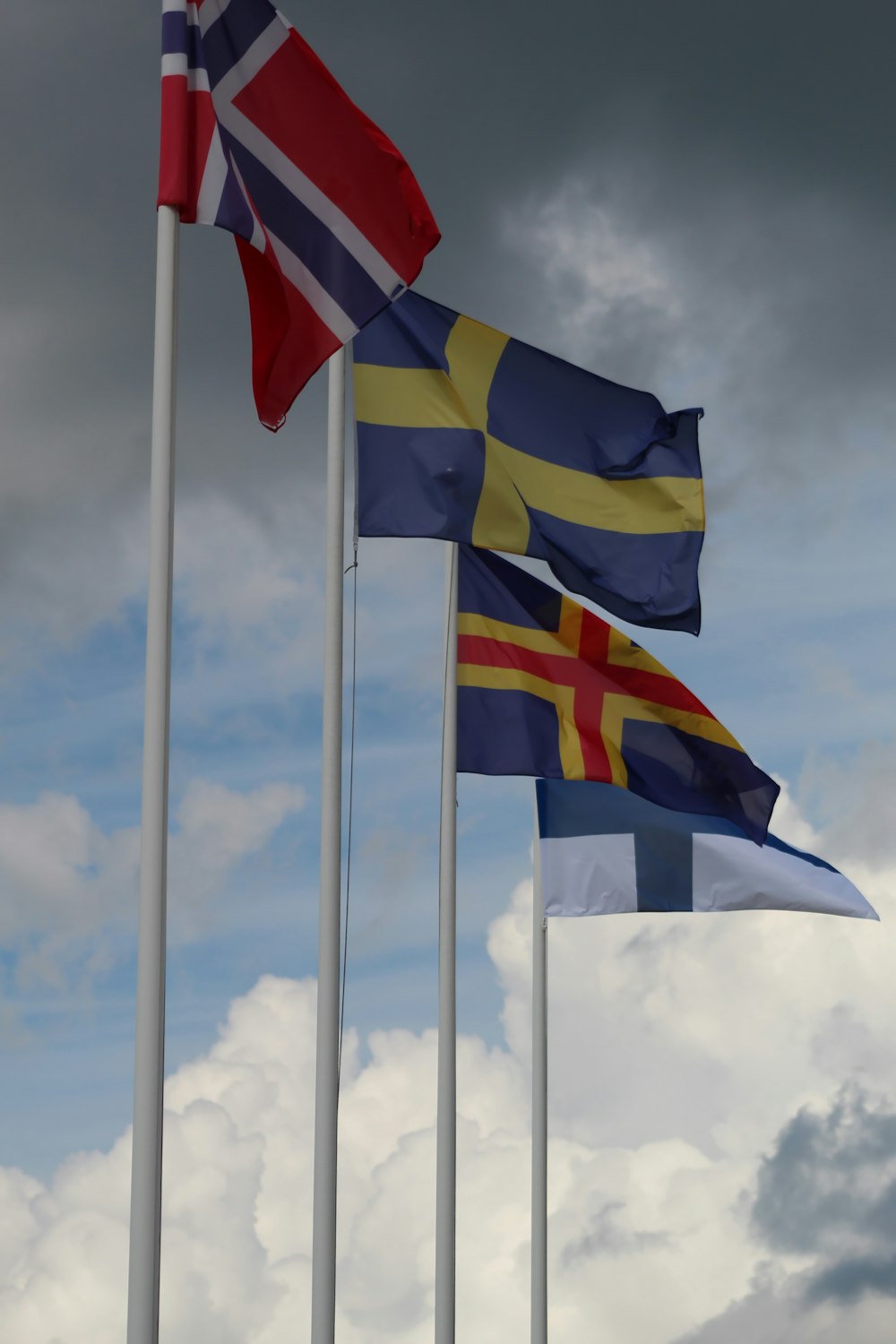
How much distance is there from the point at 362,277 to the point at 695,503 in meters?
6.92

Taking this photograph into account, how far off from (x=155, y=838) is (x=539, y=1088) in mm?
12155

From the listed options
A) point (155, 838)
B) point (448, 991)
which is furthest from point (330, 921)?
point (155, 838)

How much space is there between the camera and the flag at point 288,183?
1134cm

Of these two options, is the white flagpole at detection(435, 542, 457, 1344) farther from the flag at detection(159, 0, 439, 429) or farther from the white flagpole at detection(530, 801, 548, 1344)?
the flag at detection(159, 0, 439, 429)

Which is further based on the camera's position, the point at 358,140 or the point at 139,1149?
the point at 358,140

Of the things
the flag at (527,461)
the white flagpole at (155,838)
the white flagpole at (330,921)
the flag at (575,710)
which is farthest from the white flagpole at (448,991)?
the white flagpole at (155,838)

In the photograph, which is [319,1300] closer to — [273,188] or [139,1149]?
[139,1149]

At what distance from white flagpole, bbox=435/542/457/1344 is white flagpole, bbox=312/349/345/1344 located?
349cm

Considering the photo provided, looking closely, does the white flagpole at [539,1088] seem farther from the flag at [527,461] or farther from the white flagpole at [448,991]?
the flag at [527,461]

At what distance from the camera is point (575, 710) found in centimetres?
1888

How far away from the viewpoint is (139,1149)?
31.6 ft

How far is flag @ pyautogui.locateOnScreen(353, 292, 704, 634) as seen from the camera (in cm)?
1584

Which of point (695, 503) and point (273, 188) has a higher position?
point (695, 503)

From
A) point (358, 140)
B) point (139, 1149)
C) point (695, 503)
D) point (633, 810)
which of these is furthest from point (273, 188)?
point (633, 810)
